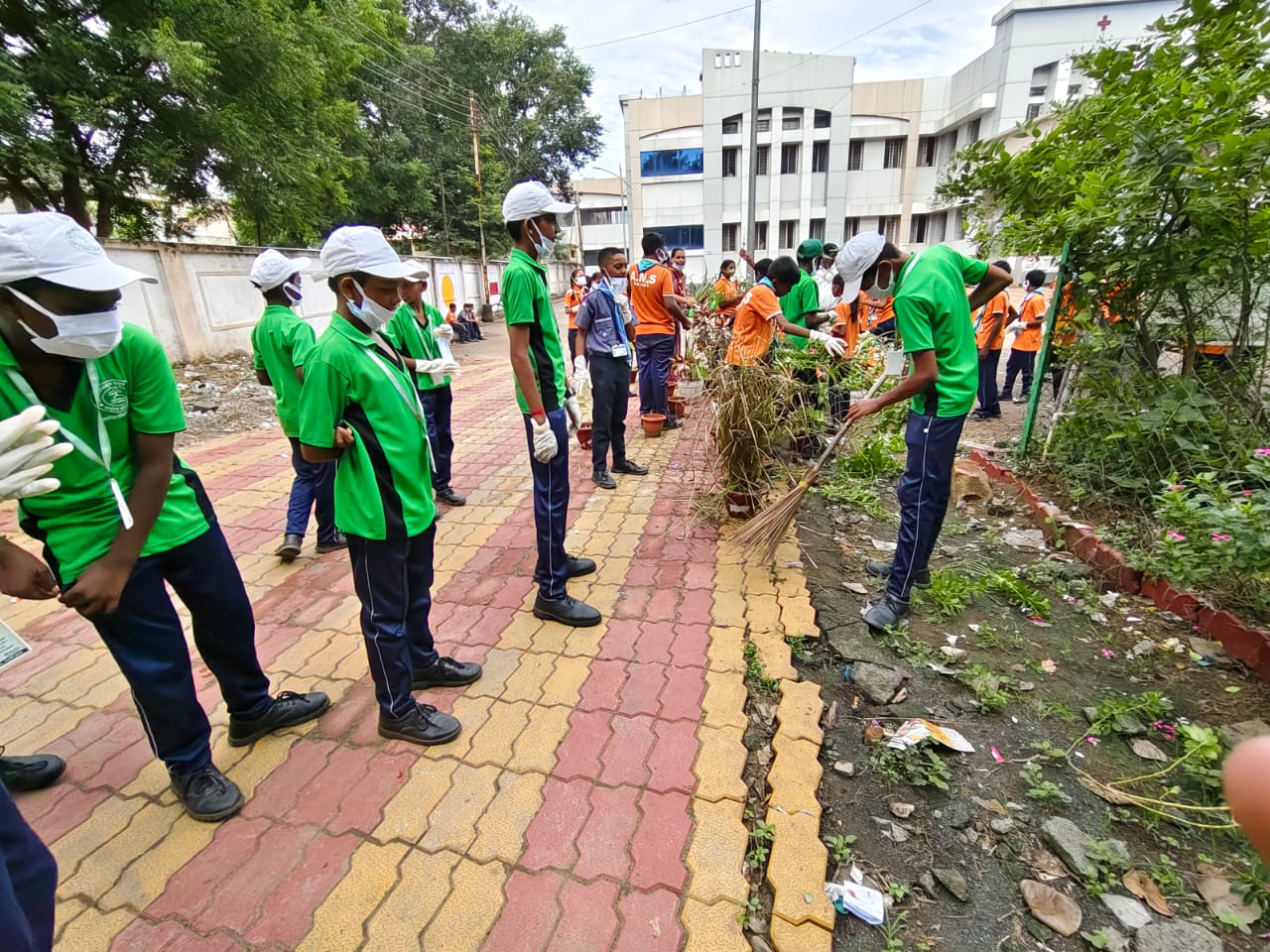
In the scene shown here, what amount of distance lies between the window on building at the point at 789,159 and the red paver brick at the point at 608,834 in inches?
1134

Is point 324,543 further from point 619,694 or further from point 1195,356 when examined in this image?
point 1195,356

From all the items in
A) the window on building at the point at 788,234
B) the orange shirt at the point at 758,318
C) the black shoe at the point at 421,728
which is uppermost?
the window on building at the point at 788,234

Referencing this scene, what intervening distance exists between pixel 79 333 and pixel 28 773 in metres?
1.73

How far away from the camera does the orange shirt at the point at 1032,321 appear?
6.97 m

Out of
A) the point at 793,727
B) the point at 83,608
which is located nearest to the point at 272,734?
the point at 83,608

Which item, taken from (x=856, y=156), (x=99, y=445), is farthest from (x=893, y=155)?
(x=99, y=445)

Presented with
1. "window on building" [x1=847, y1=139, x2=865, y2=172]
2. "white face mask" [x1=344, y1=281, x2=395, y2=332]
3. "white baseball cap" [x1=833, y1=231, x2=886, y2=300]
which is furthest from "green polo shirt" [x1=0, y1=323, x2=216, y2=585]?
"window on building" [x1=847, y1=139, x2=865, y2=172]

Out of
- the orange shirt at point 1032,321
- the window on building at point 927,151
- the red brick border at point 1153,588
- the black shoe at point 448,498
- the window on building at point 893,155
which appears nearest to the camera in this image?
the red brick border at point 1153,588

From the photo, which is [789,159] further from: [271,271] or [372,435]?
[372,435]

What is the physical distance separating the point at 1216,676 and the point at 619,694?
251cm

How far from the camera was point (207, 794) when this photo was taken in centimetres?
194

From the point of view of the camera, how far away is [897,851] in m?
1.80

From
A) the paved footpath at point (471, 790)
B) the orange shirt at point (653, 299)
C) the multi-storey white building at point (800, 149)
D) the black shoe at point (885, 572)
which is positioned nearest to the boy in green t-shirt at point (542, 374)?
the paved footpath at point (471, 790)

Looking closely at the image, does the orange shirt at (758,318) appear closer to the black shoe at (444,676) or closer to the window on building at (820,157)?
the black shoe at (444,676)
